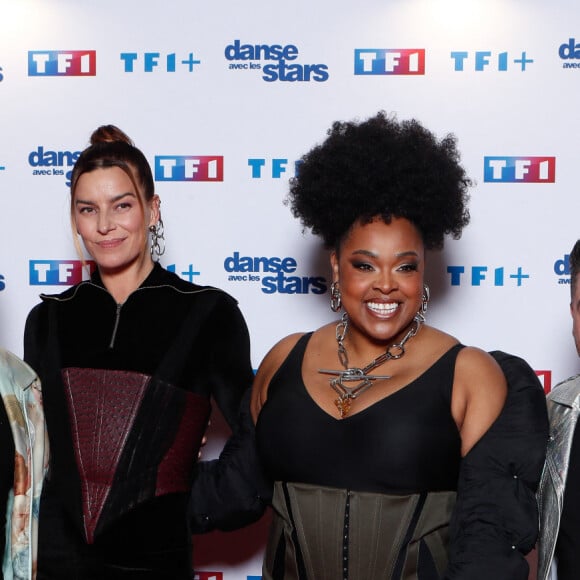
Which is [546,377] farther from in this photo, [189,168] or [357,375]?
[189,168]

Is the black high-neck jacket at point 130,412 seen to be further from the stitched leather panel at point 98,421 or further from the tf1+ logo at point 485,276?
the tf1+ logo at point 485,276

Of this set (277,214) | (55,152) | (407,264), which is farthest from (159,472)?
(55,152)

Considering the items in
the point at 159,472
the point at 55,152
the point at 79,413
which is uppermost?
the point at 55,152

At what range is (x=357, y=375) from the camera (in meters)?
1.78

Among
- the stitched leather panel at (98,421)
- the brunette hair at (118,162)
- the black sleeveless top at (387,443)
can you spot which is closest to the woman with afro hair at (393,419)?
the black sleeveless top at (387,443)

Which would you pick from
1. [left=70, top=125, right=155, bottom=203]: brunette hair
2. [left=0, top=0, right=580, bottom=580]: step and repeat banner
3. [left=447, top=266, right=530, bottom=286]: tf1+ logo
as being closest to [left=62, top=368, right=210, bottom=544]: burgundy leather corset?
[left=70, top=125, right=155, bottom=203]: brunette hair

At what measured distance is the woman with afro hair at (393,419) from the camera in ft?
5.20

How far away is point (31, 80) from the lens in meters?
2.78

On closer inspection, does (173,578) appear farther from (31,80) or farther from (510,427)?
(31,80)

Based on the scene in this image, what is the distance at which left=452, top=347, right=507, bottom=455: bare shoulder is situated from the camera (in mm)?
1628

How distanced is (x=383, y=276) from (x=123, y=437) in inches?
25.6

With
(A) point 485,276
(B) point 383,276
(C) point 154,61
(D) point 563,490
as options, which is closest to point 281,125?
(C) point 154,61

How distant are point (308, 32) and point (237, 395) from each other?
1.26m

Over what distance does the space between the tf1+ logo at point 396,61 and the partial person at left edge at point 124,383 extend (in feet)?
3.01
